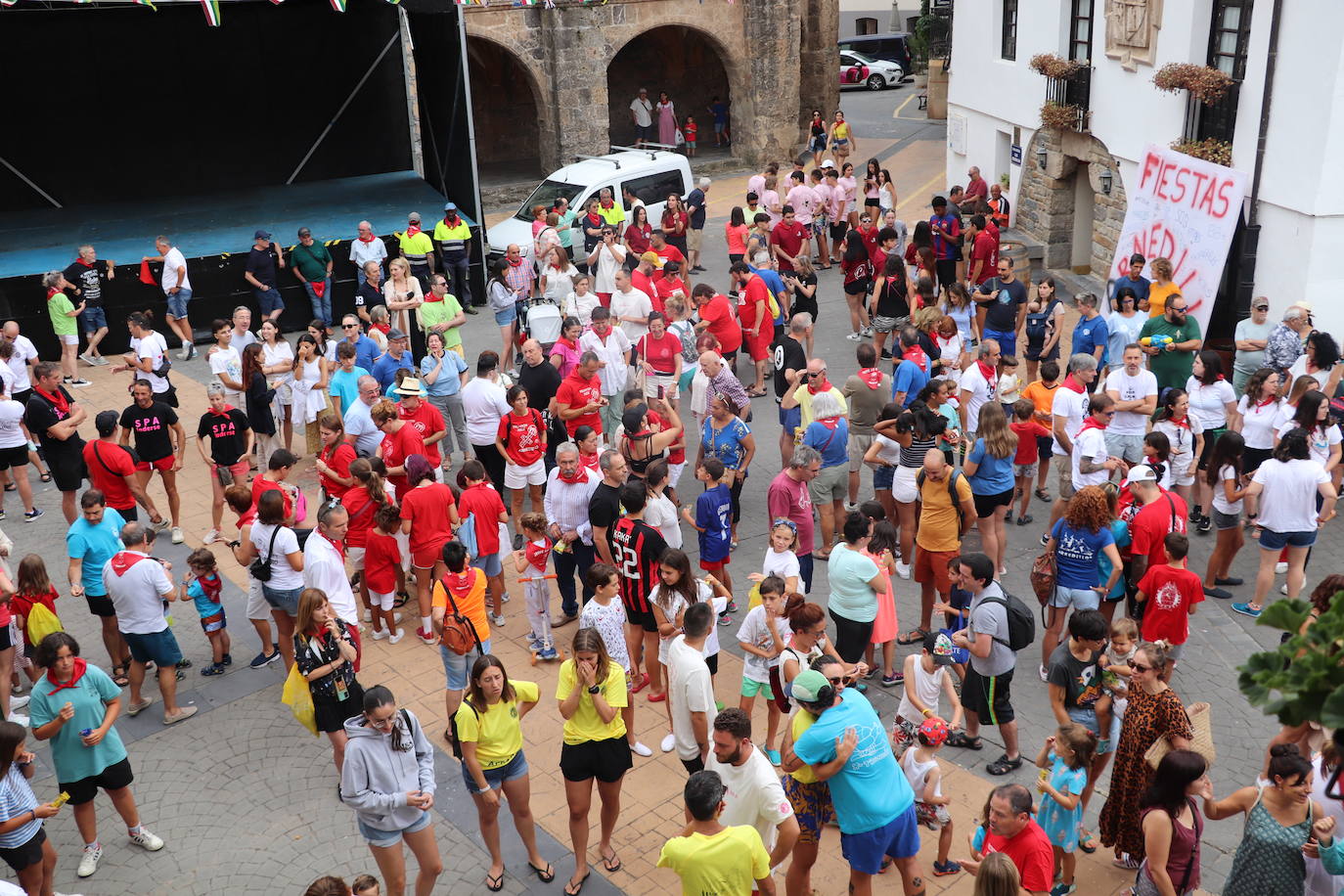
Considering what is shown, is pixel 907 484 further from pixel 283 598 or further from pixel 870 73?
pixel 870 73

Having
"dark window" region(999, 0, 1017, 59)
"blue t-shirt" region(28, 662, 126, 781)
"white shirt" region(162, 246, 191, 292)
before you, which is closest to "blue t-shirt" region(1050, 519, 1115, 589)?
"blue t-shirt" region(28, 662, 126, 781)

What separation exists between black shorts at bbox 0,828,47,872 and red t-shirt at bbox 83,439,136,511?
383cm

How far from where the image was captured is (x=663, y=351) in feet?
37.3

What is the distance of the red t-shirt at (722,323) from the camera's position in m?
12.5

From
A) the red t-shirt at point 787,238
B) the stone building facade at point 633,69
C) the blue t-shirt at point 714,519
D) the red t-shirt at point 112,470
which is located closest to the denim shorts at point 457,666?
the blue t-shirt at point 714,519

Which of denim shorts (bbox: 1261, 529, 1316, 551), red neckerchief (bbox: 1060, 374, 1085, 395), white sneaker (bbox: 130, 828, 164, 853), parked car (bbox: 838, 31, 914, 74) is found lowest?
white sneaker (bbox: 130, 828, 164, 853)

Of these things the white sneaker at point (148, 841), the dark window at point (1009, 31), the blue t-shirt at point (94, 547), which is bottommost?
the white sneaker at point (148, 841)

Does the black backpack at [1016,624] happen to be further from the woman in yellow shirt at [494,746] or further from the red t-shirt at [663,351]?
the red t-shirt at [663,351]

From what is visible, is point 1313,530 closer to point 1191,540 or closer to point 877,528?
point 1191,540

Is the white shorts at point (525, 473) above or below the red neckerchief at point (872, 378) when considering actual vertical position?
below

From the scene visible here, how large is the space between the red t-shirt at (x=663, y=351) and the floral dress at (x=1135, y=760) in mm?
5960

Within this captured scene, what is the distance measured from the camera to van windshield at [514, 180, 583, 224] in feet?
61.2

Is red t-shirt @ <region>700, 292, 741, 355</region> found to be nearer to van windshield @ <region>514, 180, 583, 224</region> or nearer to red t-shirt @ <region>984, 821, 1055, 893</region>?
van windshield @ <region>514, 180, 583, 224</region>

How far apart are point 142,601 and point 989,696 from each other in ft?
18.1
